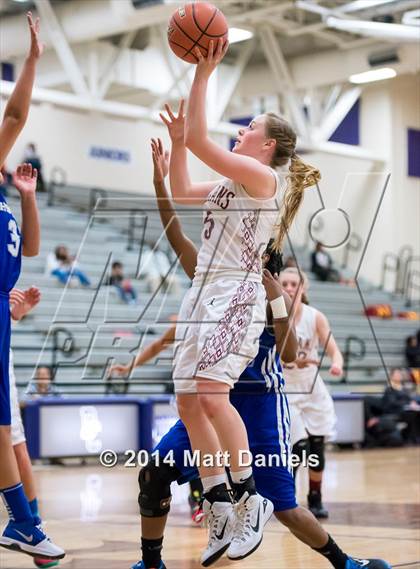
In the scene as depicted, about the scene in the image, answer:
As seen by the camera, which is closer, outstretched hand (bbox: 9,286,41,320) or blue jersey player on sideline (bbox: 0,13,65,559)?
blue jersey player on sideline (bbox: 0,13,65,559)

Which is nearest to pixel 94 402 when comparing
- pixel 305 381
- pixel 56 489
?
pixel 56 489

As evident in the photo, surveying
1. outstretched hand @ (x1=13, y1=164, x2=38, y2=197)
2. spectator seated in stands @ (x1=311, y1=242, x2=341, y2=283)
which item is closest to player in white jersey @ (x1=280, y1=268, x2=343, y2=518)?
outstretched hand @ (x1=13, y1=164, x2=38, y2=197)

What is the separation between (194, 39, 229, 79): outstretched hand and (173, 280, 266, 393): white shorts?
84 centimetres

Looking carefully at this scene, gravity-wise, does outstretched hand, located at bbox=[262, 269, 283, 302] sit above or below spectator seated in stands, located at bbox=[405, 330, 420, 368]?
above

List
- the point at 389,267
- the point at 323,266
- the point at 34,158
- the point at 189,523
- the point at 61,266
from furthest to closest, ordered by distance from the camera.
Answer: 1. the point at 389,267
2. the point at 323,266
3. the point at 34,158
4. the point at 61,266
5. the point at 189,523

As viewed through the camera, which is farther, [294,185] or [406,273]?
[406,273]

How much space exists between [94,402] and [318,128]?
436 inches

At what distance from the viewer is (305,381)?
7.70m

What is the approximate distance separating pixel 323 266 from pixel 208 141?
52.8ft

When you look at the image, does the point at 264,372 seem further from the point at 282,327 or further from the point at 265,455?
the point at 265,455

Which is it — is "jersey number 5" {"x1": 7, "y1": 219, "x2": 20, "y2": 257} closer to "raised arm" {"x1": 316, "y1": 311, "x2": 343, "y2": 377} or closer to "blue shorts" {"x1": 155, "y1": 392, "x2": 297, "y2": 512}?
"blue shorts" {"x1": 155, "y1": 392, "x2": 297, "y2": 512}

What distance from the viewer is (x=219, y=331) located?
408 centimetres

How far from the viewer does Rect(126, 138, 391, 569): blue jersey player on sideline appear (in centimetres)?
436

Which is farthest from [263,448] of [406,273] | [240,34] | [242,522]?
[406,273]
